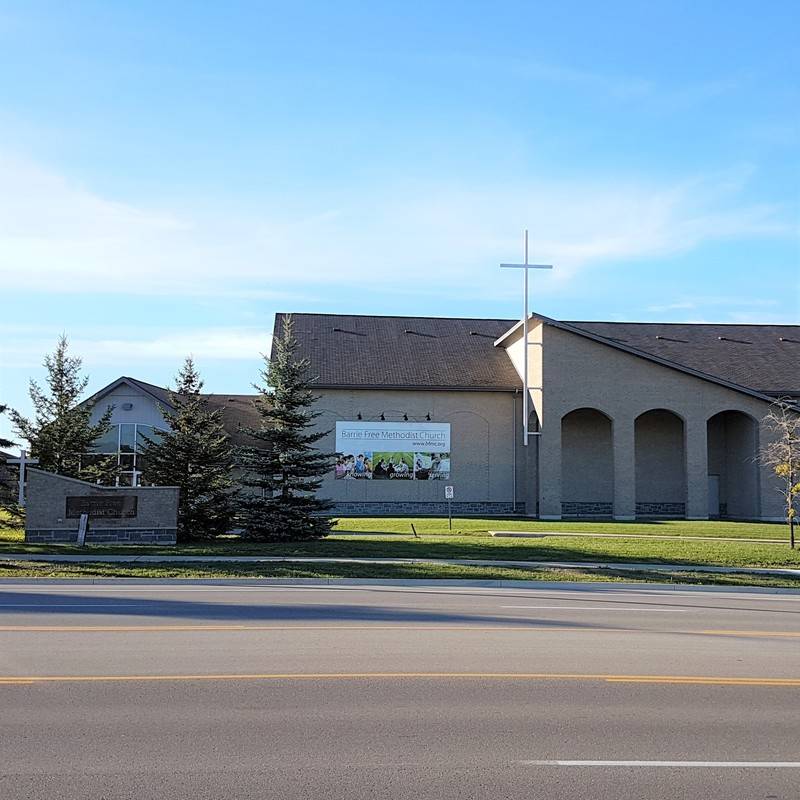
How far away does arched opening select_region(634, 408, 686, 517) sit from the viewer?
1676 inches

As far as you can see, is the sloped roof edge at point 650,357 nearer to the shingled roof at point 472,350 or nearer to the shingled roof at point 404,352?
the shingled roof at point 472,350

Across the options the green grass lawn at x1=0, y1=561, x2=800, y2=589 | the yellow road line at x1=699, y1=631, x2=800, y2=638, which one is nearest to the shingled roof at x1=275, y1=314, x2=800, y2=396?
the green grass lawn at x1=0, y1=561, x2=800, y2=589

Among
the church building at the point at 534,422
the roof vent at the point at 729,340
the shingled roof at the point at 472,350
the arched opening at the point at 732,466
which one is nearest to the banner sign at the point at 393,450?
the church building at the point at 534,422

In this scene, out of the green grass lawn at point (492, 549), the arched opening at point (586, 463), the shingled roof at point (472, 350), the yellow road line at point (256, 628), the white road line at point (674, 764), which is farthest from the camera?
the arched opening at point (586, 463)

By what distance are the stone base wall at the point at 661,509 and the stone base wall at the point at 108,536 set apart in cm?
2510

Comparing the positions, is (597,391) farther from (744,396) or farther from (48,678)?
(48,678)

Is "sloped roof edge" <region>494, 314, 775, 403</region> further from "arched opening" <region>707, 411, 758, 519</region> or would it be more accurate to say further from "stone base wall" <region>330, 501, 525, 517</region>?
"stone base wall" <region>330, 501, 525, 517</region>

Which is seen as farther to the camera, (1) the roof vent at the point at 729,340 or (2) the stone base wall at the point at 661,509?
(1) the roof vent at the point at 729,340

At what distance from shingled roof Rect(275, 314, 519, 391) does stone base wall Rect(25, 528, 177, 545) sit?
54.4ft

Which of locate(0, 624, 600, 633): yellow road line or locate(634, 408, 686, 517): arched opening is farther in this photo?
locate(634, 408, 686, 517): arched opening

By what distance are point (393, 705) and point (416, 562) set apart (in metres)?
13.5

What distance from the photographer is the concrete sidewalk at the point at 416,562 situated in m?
20.5

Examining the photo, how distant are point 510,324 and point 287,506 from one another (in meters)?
25.7

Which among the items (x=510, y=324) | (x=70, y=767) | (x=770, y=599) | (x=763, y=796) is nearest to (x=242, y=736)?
(x=70, y=767)
